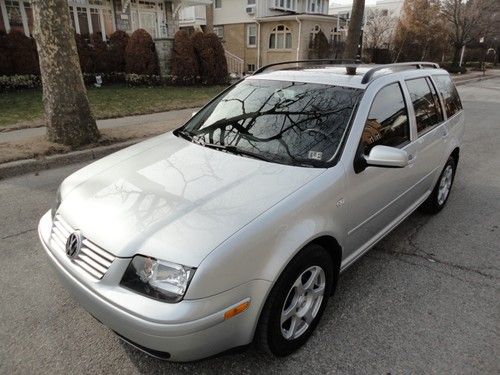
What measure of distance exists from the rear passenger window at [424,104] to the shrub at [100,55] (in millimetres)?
14092

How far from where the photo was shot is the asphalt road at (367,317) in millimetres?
2426

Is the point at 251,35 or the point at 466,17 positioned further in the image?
the point at 251,35

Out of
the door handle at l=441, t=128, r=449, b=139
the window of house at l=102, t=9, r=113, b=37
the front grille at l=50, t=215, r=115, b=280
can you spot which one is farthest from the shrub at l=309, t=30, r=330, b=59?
the front grille at l=50, t=215, r=115, b=280

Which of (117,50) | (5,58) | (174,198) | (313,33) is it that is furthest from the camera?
(313,33)

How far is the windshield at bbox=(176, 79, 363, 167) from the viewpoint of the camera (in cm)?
283

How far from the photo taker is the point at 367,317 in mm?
2857

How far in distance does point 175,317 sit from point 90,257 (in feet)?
2.13

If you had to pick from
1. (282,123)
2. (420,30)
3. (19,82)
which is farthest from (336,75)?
(420,30)

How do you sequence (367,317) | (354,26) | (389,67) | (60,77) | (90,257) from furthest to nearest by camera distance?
(354,26)
(60,77)
(389,67)
(367,317)
(90,257)

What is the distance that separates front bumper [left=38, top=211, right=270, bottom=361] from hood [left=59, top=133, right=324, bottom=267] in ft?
0.67

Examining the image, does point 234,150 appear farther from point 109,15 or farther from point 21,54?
point 109,15

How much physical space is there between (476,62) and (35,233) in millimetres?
49886

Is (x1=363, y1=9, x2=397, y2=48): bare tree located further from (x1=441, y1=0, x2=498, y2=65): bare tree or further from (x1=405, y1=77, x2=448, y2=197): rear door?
(x1=405, y1=77, x2=448, y2=197): rear door

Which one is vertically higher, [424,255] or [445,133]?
[445,133]
